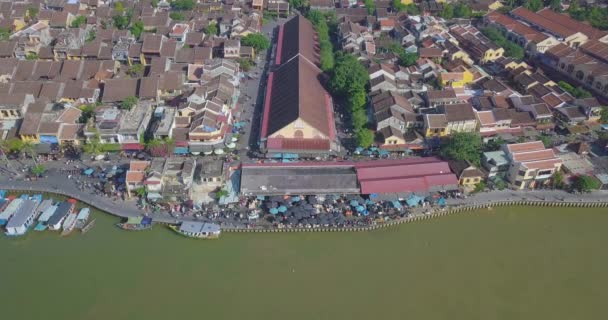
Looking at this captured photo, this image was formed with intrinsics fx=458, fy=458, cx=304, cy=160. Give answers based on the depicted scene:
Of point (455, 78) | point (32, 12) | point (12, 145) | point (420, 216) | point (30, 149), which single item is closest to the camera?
point (420, 216)

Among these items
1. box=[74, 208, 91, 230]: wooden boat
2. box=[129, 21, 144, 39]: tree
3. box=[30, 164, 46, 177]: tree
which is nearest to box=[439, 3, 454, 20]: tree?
box=[129, 21, 144, 39]: tree

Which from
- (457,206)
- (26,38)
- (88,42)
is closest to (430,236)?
(457,206)

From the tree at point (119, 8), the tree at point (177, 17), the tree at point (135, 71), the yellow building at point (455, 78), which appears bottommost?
the tree at point (119, 8)

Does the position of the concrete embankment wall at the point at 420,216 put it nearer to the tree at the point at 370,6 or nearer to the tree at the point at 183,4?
the tree at the point at 370,6

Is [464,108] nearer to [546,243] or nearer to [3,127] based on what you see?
[546,243]

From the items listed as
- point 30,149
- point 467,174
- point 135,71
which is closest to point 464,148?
point 467,174

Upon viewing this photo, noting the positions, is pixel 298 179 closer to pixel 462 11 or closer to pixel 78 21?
pixel 78 21

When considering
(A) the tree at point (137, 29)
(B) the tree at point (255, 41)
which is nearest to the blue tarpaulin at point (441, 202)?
(B) the tree at point (255, 41)

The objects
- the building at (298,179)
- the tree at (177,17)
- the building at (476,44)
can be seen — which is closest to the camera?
the building at (298,179)
